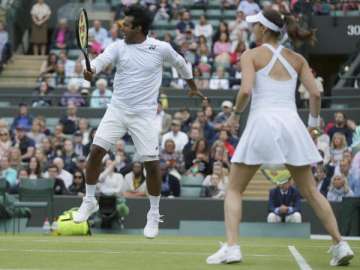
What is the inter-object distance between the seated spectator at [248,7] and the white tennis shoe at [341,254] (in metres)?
16.4

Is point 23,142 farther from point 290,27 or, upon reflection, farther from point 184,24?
point 290,27

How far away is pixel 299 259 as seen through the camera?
10.7 m

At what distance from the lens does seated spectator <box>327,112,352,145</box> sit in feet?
69.7

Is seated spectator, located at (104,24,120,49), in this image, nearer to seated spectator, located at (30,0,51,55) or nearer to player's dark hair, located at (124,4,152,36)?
seated spectator, located at (30,0,51,55)

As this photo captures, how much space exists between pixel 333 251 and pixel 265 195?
10.3 metres

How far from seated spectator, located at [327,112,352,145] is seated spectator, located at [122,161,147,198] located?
3.61 metres

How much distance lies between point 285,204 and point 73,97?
261 inches

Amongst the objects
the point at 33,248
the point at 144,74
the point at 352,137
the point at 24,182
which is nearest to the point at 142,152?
the point at 144,74

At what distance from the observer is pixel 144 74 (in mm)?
12047

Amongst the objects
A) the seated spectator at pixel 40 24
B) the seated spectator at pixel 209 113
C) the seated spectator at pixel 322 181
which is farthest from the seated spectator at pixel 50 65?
the seated spectator at pixel 322 181

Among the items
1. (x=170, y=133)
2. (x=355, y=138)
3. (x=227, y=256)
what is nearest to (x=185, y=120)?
(x=170, y=133)

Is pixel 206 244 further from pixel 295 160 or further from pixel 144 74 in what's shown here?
pixel 295 160

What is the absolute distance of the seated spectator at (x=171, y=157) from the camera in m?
20.5

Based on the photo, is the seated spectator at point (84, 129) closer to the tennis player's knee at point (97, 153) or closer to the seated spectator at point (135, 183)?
the seated spectator at point (135, 183)
